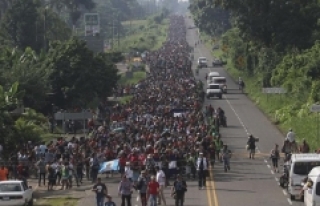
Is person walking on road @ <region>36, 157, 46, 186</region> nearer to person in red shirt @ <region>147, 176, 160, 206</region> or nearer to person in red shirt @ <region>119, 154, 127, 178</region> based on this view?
person in red shirt @ <region>119, 154, 127, 178</region>

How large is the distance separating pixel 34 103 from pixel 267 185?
2578 cm

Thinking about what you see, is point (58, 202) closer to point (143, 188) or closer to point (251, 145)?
point (143, 188)

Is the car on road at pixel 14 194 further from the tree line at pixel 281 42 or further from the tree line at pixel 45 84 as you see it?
the tree line at pixel 281 42

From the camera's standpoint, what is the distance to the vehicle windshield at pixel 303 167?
32.4 meters

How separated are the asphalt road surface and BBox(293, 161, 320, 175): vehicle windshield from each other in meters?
0.97

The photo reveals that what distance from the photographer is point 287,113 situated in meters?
58.8

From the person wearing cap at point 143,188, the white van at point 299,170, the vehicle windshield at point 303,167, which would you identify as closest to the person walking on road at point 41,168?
the person wearing cap at point 143,188

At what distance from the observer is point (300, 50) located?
256 feet

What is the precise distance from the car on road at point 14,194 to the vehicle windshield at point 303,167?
868cm

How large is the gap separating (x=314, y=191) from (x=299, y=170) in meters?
4.28

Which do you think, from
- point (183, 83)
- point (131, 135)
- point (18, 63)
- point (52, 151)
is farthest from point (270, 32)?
point (52, 151)

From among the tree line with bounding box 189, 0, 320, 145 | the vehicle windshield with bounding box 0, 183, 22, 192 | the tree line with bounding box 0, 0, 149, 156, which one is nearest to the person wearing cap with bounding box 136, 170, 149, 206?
the vehicle windshield with bounding box 0, 183, 22, 192

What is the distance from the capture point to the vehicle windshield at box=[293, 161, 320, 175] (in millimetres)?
32406

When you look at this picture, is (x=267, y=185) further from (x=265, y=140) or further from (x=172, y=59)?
(x=172, y=59)
